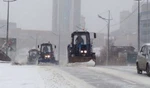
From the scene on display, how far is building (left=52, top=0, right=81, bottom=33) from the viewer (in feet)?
255

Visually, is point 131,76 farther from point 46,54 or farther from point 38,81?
point 46,54

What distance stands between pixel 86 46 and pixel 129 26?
67.0m

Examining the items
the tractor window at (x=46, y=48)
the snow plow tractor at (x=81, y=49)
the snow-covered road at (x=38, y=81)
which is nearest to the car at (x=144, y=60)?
the snow-covered road at (x=38, y=81)

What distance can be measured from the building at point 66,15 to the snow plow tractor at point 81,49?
127 feet

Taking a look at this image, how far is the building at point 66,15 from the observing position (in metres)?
77.8

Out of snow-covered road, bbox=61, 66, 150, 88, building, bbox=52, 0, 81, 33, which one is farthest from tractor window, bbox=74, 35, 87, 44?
building, bbox=52, 0, 81, 33

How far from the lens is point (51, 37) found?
104 meters

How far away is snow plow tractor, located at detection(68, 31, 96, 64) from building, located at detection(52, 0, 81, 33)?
38686 millimetres

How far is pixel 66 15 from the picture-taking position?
277 ft

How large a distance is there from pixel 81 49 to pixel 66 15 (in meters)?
48.7

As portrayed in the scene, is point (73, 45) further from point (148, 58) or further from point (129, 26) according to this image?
point (129, 26)

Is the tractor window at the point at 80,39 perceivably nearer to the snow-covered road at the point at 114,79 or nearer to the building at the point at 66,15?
the snow-covered road at the point at 114,79

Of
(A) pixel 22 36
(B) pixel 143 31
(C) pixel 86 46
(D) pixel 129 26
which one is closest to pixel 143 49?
(C) pixel 86 46

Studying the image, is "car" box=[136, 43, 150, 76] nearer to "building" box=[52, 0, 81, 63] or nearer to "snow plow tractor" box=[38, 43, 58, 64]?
"snow plow tractor" box=[38, 43, 58, 64]
